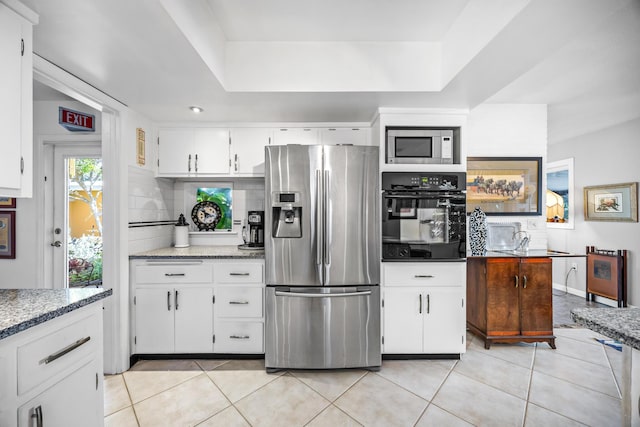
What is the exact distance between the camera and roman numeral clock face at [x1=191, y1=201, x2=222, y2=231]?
3.14 metres

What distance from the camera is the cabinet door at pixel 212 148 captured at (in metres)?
2.87

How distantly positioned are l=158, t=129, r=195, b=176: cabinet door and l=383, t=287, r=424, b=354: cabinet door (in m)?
2.27

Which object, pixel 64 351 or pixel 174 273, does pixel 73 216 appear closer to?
pixel 174 273

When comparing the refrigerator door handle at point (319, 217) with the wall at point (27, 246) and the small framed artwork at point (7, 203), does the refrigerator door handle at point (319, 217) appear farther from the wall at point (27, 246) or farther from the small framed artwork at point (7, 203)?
the small framed artwork at point (7, 203)

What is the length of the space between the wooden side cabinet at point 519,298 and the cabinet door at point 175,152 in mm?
3036

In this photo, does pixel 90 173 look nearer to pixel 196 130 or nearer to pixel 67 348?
pixel 196 130

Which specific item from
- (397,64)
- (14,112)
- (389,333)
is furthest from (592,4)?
(14,112)

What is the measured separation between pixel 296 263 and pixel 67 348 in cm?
142

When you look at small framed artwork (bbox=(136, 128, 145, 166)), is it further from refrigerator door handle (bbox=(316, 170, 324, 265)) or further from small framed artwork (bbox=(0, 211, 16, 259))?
refrigerator door handle (bbox=(316, 170, 324, 265))

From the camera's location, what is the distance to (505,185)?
3.12 meters

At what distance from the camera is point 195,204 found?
316 cm

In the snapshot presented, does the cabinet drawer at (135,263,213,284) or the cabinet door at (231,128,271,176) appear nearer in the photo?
the cabinet drawer at (135,263,213,284)

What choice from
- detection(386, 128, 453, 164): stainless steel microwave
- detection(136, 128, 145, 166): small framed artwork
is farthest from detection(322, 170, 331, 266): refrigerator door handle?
detection(136, 128, 145, 166): small framed artwork

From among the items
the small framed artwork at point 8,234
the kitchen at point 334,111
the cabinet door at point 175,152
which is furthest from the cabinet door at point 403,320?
the small framed artwork at point 8,234
